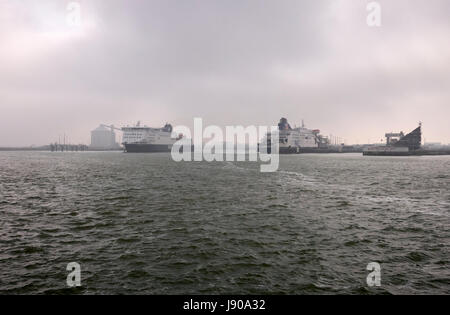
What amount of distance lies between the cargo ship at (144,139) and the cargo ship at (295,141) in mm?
66395

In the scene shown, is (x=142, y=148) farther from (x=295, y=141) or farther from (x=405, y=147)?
(x=405, y=147)

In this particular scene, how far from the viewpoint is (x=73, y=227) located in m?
13.0

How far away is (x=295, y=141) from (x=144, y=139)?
310 ft

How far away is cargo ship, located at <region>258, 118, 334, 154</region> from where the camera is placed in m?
141

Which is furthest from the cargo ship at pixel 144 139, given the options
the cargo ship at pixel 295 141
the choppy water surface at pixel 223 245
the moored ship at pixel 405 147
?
the choppy water surface at pixel 223 245

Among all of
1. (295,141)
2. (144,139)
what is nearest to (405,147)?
(295,141)

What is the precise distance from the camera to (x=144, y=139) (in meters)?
150

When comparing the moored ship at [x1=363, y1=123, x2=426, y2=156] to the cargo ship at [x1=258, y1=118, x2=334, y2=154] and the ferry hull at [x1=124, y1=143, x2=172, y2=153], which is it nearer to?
the cargo ship at [x1=258, y1=118, x2=334, y2=154]

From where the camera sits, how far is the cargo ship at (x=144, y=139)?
147 meters

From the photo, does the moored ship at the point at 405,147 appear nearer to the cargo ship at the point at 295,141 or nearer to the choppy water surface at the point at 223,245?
the cargo ship at the point at 295,141

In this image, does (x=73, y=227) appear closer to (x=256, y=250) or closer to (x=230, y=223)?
(x=230, y=223)
